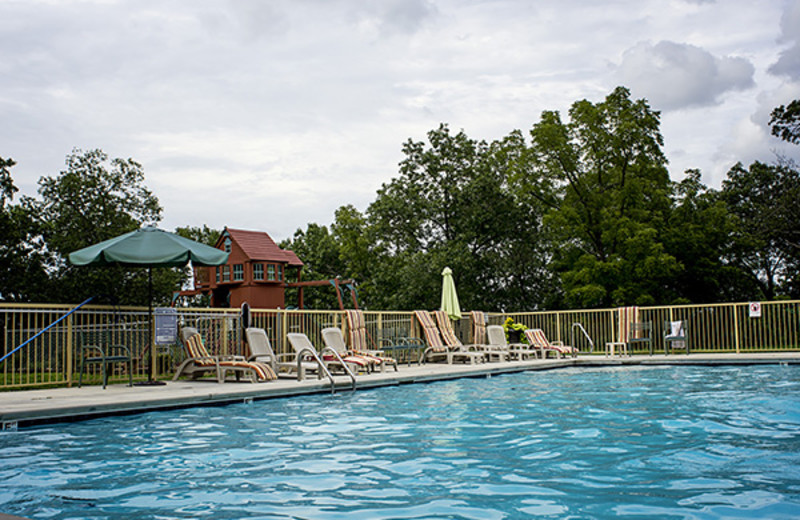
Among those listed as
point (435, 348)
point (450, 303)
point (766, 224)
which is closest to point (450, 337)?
point (435, 348)

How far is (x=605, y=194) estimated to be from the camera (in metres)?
30.5

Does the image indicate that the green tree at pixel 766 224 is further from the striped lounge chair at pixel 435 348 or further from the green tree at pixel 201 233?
the green tree at pixel 201 233

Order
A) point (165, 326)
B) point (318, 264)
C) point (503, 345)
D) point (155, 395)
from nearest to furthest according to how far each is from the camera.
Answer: point (155, 395) → point (165, 326) → point (503, 345) → point (318, 264)

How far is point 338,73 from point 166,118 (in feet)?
18.8

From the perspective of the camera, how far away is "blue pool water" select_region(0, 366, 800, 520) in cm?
394

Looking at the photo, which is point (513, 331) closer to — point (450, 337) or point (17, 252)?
point (450, 337)

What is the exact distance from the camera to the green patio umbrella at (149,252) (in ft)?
31.6

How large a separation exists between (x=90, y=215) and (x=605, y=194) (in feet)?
80.9

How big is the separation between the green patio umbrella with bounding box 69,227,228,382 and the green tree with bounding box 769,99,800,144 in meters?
27.4

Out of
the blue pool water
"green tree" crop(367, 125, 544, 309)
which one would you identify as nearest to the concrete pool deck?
the blue pool water

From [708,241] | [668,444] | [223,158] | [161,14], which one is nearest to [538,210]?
[708,241]

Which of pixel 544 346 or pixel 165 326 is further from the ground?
pixel 165 326

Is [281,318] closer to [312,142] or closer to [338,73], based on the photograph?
[338,73]

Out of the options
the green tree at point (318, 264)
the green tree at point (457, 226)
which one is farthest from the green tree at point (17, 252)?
the green tree at point (318, 264)
